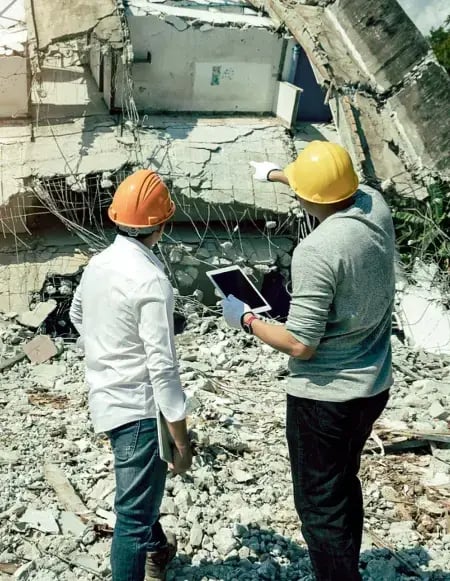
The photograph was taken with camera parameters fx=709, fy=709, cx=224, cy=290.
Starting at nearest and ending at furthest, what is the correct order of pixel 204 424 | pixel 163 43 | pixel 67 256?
pixel 204 424 < pixel 67 256 < pixel 163 43

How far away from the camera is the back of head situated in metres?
2.62

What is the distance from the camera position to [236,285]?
12.1ft

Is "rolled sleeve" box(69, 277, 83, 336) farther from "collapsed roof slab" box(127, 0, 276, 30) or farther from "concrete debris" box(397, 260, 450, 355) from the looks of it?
"collapsed roof slab" box(127, 0, 276, 30)

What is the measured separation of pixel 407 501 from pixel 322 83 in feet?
19.9

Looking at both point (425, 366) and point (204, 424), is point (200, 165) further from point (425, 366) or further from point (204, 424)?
point (204, 424)

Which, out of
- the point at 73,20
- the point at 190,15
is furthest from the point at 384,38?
the point at 73,20

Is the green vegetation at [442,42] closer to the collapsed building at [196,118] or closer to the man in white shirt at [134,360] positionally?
the collapsed building at [196,118]

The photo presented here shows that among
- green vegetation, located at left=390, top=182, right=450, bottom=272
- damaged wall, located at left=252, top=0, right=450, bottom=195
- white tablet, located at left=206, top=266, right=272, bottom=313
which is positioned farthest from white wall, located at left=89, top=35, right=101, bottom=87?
white tablet, located at left=206, top=266, right=272, bottom=313

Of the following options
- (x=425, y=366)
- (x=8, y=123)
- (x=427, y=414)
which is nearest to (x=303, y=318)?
(x=427, y=414)

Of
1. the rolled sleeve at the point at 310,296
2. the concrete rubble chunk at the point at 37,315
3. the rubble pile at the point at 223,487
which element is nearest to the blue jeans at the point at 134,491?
the rubble pile at the point at 223,487

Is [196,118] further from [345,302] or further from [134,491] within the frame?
[134,491]

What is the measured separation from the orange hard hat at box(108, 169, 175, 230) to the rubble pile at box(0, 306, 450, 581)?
63.5 inches

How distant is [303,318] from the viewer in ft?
8.27

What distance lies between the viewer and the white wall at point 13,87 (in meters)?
7.92
